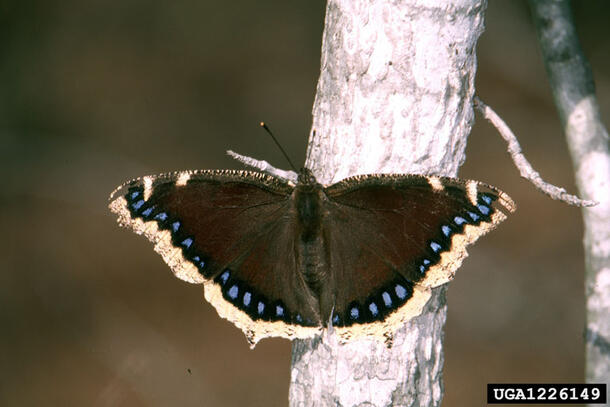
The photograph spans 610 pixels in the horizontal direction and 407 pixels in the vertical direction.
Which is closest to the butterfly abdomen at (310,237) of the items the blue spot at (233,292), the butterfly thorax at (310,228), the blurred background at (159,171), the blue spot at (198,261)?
the butterfly thorax at (310,228)

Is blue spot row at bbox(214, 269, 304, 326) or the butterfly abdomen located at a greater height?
the butterfly abdomen

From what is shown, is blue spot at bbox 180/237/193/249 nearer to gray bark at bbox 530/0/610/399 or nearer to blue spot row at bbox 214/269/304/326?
blue spot row at bbox 214/269/304/326

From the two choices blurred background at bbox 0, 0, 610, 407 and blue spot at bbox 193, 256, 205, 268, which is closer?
blue spot at bbox 193, 256, 205, 268

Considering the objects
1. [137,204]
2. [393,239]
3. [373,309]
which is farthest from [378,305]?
[137,204]

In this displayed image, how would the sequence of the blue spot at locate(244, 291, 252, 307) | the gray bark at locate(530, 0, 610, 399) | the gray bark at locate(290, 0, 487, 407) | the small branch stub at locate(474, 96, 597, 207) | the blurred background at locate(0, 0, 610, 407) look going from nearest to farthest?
the gray bark at locate(290, 0, 487, 407) < the small branch stub at locate(474, 96, 597, 207) < the blue spot at locate(244, 291, 252, 307) < the gray bark at locate(530, 0, 610, 399) < the blurred background at locate(0, 0, 610, 407)

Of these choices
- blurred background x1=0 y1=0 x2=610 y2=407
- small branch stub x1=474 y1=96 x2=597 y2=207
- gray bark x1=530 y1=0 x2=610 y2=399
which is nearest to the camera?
small branch stub x1=474 y1=96 x2=597 y2=207

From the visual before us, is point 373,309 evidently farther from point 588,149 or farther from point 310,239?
point 588,149

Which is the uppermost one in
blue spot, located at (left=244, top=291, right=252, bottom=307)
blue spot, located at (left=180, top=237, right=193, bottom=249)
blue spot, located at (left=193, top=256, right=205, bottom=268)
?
blue spot, located at (left=180, top=237, right=193, bottom=249)

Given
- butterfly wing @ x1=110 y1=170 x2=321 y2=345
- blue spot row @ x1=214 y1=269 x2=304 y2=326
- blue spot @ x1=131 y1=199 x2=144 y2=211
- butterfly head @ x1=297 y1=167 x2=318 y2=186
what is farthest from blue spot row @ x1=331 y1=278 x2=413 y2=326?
blue spot @ x1=131 y1=199 x2=144 y2=211
